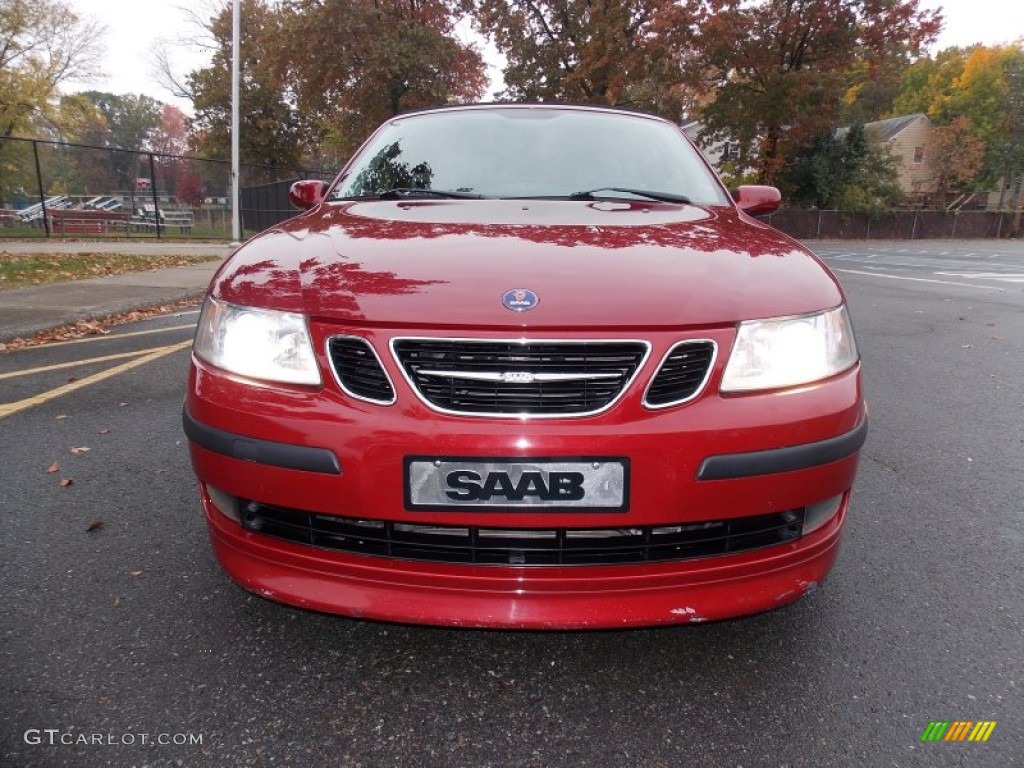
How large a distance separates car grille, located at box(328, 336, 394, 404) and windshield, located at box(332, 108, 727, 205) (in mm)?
1166

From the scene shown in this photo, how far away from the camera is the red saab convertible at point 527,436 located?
150 cm

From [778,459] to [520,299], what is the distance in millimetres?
692

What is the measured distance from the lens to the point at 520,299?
1586 mm

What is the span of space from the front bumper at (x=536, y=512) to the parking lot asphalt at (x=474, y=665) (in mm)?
242

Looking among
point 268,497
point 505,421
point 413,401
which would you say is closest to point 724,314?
point 505,421

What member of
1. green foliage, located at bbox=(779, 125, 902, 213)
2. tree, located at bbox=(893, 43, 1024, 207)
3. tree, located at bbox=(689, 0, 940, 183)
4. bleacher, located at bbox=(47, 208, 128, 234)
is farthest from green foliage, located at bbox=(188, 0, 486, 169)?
tree, located at bbox=(893, 43, 1024, 207)

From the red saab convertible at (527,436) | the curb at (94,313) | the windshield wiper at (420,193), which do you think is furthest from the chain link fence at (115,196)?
the red saab convertible at (527,436)

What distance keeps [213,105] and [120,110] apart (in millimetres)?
58869

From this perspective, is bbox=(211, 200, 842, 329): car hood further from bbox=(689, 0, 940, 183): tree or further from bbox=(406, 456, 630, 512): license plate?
bbox=(689, 0, 940, 183): tree

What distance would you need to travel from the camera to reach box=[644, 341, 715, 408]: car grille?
1.55 m

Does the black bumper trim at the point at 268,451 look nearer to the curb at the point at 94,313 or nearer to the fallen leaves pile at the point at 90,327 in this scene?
the curb at the point at 94,313

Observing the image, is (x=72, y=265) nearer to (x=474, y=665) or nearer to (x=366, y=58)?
(x=474, y=665)

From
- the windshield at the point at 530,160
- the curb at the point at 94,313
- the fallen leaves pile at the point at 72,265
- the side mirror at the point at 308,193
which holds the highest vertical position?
the windshield at the point at 530,160

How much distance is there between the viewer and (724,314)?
5.32ft
